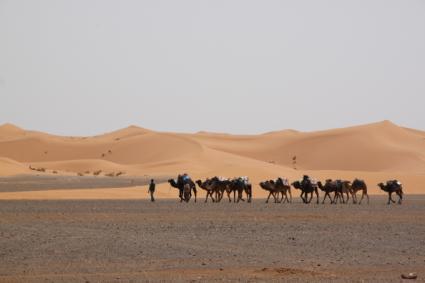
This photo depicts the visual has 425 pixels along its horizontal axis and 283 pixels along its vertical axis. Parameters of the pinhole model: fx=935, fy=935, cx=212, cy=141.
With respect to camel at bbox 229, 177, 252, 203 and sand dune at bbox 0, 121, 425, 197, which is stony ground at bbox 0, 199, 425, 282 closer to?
camel at bbox 229, 177, 252, 203

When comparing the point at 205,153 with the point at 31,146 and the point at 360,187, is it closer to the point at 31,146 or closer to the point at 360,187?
the point at 31,146

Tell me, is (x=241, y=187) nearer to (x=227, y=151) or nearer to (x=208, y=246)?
(x=208, y=246)

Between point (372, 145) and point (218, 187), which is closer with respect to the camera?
point (218, 187)

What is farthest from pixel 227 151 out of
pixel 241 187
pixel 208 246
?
pixel 208 246

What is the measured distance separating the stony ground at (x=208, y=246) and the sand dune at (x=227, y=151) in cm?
5053

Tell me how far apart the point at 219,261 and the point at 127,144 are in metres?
111

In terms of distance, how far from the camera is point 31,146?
137125 mm

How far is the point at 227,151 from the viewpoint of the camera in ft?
413

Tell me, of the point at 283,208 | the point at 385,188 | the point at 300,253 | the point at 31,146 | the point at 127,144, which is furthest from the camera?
the point at 31,146

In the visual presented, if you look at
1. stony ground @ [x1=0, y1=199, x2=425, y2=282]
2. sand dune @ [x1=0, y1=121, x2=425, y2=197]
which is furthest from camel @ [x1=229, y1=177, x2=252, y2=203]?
sand dune @ [x1=0, y1=121, x2=425, y2=197]

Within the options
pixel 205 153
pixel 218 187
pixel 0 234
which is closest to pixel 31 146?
pixel 205 153

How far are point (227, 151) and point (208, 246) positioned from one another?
350ft

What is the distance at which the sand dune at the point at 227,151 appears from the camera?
319 ft

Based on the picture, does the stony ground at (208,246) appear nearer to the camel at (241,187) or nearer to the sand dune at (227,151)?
the camel at (241,187)
